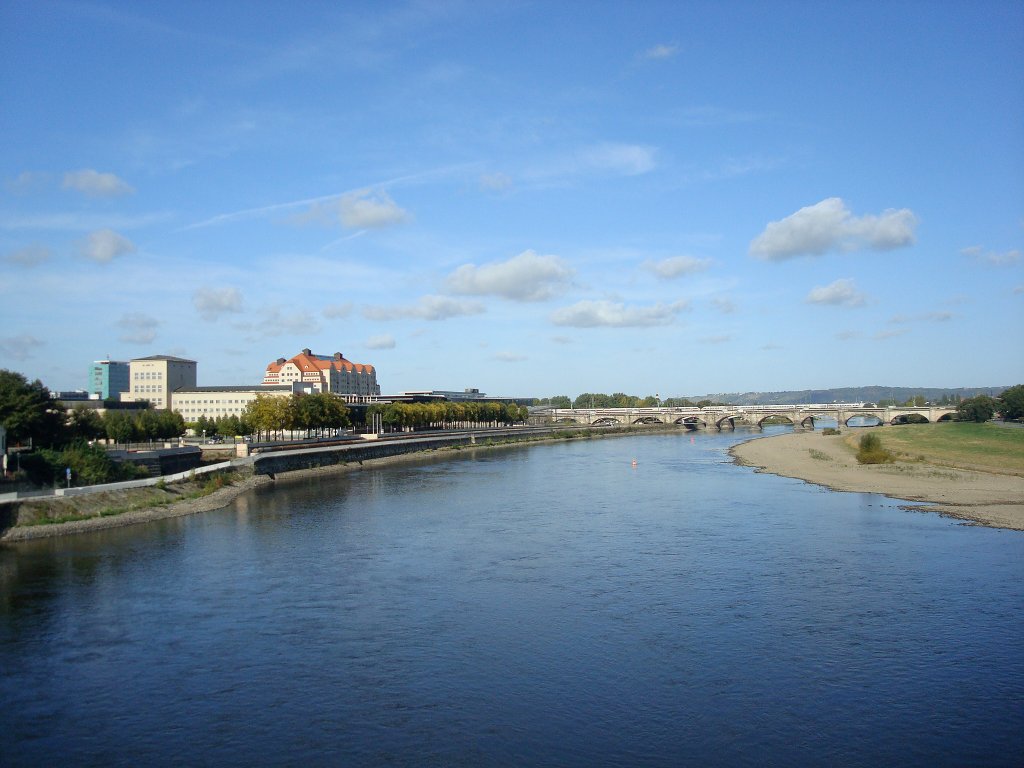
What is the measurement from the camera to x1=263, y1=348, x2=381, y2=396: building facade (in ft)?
432

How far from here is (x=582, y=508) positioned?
1471 inches

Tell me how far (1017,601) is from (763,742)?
35.8 ft

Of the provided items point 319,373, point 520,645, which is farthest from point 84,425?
point 319,373

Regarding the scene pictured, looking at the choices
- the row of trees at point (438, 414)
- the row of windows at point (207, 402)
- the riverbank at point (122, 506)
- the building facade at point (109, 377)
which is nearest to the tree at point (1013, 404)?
the row of trees at point (438, 414)

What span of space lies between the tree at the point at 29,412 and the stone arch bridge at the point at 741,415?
96.1m

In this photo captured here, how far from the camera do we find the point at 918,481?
43.9 m

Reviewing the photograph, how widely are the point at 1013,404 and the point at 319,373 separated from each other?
10033 cm

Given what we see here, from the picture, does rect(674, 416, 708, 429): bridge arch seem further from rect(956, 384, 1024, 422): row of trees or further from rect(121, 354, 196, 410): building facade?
rect(121, 354, 196, 410): building facade

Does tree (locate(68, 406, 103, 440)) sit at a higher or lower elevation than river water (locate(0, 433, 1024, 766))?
higher

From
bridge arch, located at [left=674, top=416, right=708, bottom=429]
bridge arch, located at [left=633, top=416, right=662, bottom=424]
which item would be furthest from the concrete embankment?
bridge arch, located at [left=674, top=416, right=708, bottom=429]

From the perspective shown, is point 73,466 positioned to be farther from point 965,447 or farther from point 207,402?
point 965,447

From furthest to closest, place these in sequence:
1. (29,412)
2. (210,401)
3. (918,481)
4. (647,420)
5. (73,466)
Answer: (647,420) < (210,401) < (918,481) < (29,412) < (73,466)

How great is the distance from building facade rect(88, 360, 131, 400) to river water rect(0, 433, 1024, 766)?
146 metres

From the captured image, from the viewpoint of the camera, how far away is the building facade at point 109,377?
531 ft
